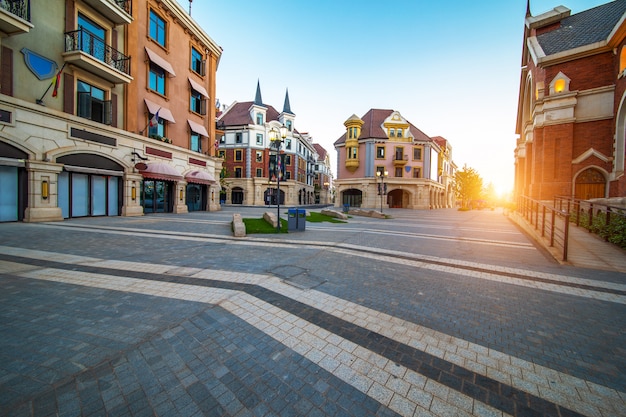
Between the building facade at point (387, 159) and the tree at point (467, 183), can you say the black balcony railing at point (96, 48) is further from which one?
the tree at point (467, 183)

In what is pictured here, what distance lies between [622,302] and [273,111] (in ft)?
177

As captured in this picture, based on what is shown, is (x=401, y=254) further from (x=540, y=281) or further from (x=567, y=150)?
(x=567, y=150)

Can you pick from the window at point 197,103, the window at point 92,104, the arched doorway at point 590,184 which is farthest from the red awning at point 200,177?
the arched doorway at point 590,184

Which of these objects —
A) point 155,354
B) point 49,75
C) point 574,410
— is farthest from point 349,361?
point 49,75

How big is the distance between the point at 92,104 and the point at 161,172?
217 inches

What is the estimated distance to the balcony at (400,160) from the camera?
136ft

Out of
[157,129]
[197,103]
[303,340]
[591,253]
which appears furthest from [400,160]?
[303,340]

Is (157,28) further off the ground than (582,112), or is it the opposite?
(157,28)

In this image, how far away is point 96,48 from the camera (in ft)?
50.3

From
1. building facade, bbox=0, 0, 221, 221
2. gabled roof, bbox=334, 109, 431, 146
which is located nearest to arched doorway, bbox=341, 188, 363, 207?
gabled roof, bbox=334, 109, 431, 146

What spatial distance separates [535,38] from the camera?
22.2 meters

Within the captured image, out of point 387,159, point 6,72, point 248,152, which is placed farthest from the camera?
point 248,152

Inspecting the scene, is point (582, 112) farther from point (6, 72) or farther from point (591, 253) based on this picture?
point (6, 72)

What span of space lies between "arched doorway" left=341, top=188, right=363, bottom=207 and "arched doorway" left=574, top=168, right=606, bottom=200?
28.6 metres
